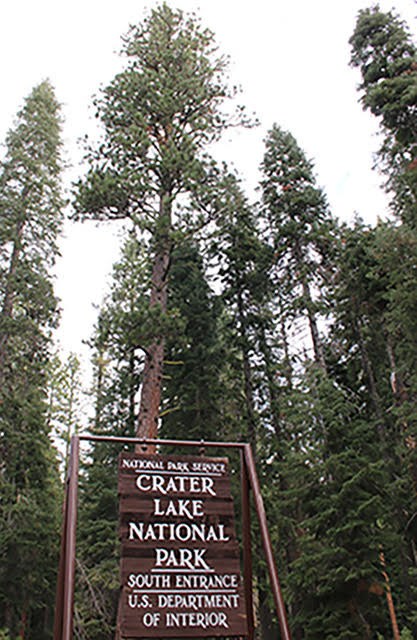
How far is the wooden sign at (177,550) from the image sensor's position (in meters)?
3.77

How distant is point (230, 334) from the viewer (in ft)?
58.9

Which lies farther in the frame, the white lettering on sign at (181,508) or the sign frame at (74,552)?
the white lettering on sign at (181,508)

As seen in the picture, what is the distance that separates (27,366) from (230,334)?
21.8 feet

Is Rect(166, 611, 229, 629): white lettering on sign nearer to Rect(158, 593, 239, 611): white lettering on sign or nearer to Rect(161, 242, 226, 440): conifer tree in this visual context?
Rect(158, 593, 239, 611): white lettering on sign

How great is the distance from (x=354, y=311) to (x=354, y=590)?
27.7ft

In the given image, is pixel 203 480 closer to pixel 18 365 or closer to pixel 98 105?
pixel 98 105

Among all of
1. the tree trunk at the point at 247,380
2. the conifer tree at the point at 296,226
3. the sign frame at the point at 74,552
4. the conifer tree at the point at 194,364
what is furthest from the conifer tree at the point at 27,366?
the sign frame at the point at 74,552

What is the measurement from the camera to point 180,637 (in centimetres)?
372

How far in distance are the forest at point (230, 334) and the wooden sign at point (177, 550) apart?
5007 millimetres

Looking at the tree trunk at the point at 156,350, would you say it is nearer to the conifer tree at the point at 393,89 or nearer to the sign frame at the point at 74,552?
the sign frame at the point at 74,552

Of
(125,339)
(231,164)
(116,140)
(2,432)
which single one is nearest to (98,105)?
(116,140)

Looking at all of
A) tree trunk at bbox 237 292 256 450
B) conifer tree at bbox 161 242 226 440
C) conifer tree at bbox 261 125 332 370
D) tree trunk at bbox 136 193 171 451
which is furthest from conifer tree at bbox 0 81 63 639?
conifer tree at bbox 261 125 332 370

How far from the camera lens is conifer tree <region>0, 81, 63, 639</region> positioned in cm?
1295

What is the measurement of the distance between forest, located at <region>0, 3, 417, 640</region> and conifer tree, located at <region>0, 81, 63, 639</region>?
6 centimetres
